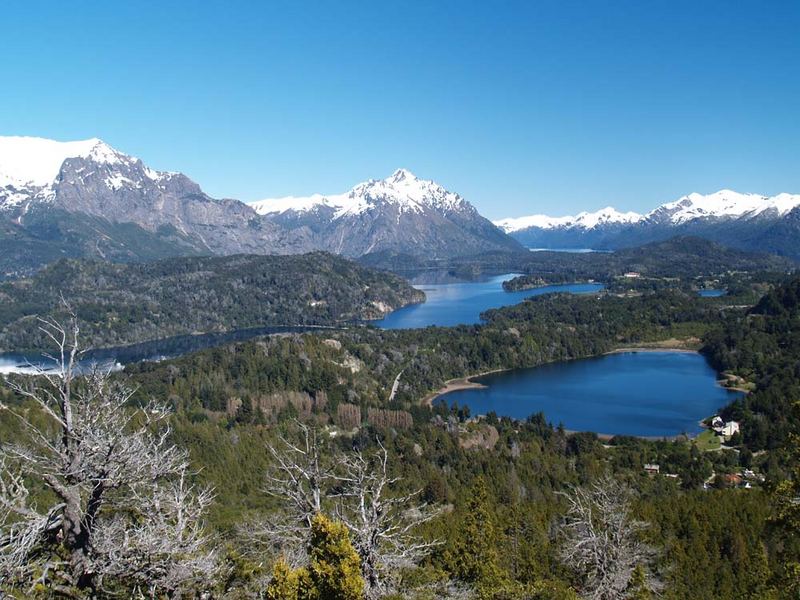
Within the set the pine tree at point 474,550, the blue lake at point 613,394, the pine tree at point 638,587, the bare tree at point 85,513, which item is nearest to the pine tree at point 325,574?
the bare tree at point 85,513

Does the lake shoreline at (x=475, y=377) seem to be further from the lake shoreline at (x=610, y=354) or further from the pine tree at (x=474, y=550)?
the pine tree at (x=474, y=550)

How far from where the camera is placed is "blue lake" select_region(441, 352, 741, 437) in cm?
8300

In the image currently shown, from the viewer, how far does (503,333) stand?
142 meters

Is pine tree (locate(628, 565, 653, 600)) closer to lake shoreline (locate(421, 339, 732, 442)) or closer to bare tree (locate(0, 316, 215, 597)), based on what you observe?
bare tree (locate(0, 316, 215, 597))

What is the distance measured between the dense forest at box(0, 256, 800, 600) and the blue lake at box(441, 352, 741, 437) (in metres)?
5.73

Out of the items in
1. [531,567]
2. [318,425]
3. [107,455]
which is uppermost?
[107,455]

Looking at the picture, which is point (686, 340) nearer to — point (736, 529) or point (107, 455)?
point (736, 529)

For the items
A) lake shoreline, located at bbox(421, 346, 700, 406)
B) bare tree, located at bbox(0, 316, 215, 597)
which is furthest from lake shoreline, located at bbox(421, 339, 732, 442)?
bare tree, located at bbox(0, 316, 215, 597)

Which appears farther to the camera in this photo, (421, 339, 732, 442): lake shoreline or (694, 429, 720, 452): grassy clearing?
(421, 339, 732, 442): lake shoreline

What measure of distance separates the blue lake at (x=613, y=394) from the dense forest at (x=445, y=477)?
5.73 meters

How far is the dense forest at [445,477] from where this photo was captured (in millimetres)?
14703

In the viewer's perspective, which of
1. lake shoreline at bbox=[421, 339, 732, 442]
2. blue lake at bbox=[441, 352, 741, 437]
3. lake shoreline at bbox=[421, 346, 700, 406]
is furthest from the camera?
lake shoreline at bbox=[421, 346, 700, 406]

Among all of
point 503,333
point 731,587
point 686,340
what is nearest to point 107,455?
point 731,587

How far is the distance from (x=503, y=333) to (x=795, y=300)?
63255 millimetres
